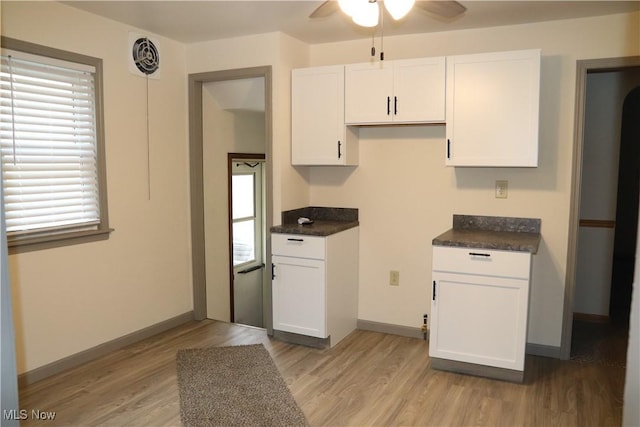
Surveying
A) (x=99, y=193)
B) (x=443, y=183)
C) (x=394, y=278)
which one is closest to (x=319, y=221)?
(x=394, y=278)

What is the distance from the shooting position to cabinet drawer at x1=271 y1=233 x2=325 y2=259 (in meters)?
3.58

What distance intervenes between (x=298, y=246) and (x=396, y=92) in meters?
1.31

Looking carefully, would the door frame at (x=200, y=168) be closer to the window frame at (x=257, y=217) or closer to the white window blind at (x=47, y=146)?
the white window blind at (x=47, y=146)

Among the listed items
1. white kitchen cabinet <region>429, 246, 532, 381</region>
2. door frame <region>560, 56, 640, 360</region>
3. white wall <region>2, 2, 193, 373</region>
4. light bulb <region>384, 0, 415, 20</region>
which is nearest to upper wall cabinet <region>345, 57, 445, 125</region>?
door frame <region>560, 56, 640, 360</region>

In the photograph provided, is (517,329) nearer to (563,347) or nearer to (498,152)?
(563,347)

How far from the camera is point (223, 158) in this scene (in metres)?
4.62

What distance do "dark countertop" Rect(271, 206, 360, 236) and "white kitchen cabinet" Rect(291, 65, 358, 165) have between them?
1.45ft

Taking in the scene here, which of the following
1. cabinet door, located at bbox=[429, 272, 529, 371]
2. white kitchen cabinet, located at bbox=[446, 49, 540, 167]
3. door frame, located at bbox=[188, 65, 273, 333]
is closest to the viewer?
cabinet door, located at bbox=[429, 272, 529, 371]

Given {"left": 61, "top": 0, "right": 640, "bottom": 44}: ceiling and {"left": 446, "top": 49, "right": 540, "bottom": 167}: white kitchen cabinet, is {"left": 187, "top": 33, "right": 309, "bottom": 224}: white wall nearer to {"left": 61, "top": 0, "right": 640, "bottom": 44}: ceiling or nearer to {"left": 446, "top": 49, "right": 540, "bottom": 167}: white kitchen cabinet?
{"left": 61, "top": 0, "right": 640, "bottom": 44}: ceiling

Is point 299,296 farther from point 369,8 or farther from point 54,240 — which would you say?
point 369,8

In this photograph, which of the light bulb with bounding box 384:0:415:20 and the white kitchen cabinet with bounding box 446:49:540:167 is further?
the white kitchen cabinet with bounding box 446:49:540:167

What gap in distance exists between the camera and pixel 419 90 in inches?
136

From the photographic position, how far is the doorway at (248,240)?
5379 millimetres

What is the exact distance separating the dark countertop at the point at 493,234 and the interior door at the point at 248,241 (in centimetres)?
249
